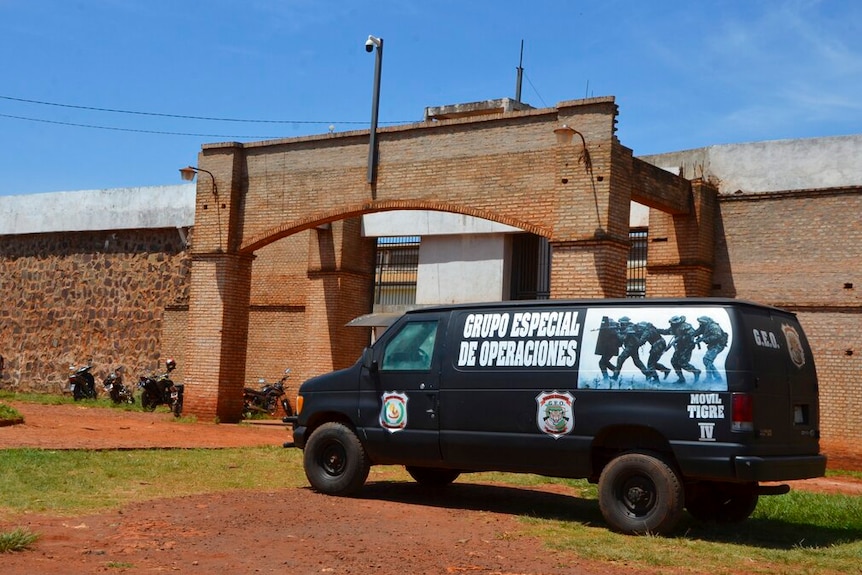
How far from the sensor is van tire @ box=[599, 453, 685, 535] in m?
8.10

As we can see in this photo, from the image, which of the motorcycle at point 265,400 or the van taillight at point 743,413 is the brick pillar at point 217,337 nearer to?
the motorcycle at point 265,400

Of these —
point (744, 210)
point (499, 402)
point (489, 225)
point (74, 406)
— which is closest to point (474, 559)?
point (499, 402)

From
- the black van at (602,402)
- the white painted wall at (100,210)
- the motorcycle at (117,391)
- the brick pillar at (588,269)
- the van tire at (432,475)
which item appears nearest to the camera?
the black van at (602,402)

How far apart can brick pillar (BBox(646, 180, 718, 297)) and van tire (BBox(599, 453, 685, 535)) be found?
1073cm

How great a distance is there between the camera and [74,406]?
75.9 ft

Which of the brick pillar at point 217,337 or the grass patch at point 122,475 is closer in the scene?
the grass patch at point 122,475

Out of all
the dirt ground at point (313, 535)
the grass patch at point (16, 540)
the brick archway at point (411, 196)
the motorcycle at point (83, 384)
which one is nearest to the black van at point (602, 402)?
the dirt ground at point (313, 535)

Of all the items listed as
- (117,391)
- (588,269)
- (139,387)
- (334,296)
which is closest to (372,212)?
(588,269)

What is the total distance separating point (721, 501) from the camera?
9.31 metres

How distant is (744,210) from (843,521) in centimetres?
995

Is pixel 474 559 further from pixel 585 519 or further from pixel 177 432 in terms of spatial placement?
pixel 177 432

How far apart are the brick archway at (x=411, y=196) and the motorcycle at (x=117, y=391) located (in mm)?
5140

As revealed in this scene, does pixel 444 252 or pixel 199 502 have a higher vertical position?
pixel 444 252

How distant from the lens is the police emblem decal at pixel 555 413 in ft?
28.7
